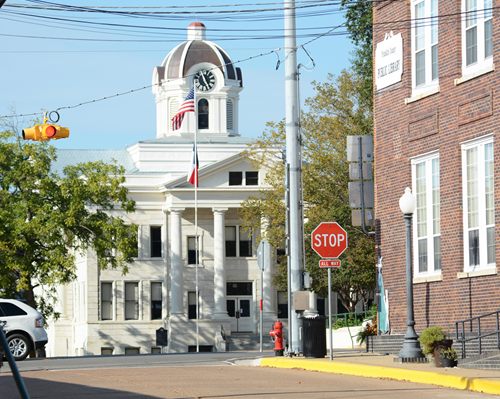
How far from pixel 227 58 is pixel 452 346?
250ft

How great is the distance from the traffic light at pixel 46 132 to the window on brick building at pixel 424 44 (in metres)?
7.59

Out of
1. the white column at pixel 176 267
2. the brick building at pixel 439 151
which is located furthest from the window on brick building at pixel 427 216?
the white column at pixel 176 267

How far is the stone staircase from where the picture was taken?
79062mm

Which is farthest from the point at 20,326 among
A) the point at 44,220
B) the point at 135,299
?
the point at 135,299

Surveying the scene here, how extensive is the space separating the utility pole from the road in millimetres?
3830

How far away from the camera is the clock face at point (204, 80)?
315 ft

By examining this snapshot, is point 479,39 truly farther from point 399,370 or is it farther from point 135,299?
point 135,299

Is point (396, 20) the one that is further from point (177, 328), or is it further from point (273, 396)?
point (177, 328)

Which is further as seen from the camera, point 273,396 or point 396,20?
point 396,20

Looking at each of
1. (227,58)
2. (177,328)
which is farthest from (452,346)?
(227,58)

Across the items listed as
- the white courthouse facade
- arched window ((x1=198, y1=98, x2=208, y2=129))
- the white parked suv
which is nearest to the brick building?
the white parked suv

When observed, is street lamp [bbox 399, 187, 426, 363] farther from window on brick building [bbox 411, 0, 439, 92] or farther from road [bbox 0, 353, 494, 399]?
window on brick building [bbox 411, 0, 439, 92]

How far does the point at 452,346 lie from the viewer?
25.1m

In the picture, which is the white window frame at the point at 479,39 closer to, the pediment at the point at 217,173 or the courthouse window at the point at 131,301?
the pediment at the point at 217,173
